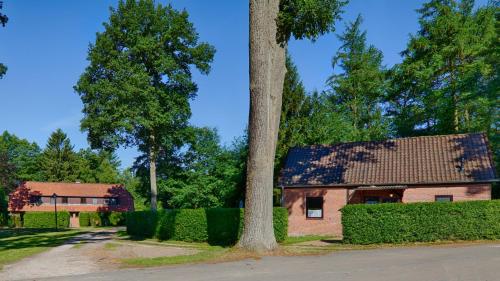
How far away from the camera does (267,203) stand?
1473 centimetres

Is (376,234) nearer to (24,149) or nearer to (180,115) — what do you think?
(180,115)

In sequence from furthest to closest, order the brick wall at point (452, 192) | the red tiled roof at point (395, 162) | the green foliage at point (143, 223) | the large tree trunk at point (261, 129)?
1. the green foliage at point (143, 223)
2. the red tiled roof at point (395, 162)
3. the brick wall at point (452, 192)
4. the large tree trunk at point (261, 129)

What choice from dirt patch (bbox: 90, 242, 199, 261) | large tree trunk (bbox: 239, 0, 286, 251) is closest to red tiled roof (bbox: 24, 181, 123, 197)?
dirt patch (bbox: 90, 242, 199, 261)

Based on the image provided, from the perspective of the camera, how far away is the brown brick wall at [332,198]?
74.3 ft

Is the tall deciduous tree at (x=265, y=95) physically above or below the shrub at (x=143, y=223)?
above

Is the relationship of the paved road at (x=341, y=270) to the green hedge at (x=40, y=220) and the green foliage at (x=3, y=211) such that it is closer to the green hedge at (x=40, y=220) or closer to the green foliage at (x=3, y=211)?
the green hedge at (x=40, y=220)

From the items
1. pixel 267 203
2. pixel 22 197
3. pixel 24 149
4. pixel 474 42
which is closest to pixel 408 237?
pixel 267 203

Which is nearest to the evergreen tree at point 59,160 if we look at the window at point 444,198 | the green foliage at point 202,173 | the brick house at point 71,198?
the brick house at point 71,198

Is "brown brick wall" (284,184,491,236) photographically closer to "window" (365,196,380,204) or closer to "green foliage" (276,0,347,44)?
"window" (365,196,380,204)

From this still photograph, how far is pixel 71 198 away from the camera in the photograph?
61250mm

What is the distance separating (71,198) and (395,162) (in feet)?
161

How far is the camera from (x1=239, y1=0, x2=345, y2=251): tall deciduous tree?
14.6 metres

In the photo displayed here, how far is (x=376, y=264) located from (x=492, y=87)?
25805 mm

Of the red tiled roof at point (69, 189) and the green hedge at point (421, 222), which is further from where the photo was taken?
the red tiled roof at point (69, 189)
